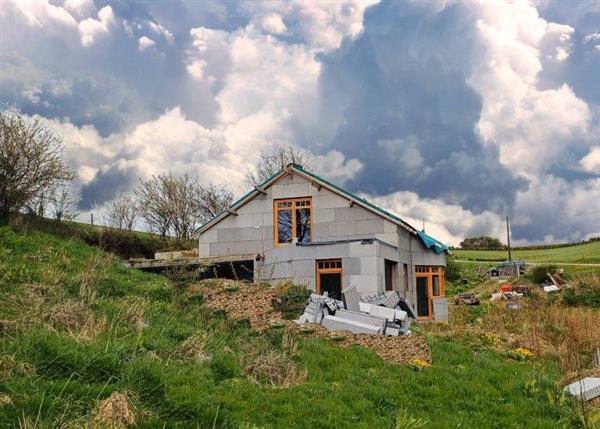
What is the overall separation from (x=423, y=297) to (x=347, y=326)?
12.4m

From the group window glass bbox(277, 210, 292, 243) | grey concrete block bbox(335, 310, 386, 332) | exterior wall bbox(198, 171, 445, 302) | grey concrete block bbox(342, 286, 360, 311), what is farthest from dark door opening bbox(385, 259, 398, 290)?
grey concrete block bbox(335, 310, 386, 332)

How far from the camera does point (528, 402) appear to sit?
9.60m

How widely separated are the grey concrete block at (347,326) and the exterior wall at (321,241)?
588 cm

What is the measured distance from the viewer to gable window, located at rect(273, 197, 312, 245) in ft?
82.8

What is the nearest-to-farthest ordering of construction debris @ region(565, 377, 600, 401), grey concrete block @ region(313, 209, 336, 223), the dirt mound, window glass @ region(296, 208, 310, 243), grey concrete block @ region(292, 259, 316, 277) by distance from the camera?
construction debris @ region(565, 377, 600, 401) < the dirt mound < grey concrete block @ region(292, 259, 316, 277) < grey concrete block @ region(313, 209, 336, 223) < window glass @ region(296, 208, 310, 243)

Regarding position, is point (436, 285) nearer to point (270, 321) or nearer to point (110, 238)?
point (270, 321)

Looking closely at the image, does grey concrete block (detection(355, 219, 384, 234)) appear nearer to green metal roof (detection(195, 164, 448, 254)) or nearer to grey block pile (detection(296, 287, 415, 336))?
green metal roof (detection(195, 164, 448, 254))

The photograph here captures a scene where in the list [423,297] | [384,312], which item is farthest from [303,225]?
[384,312]

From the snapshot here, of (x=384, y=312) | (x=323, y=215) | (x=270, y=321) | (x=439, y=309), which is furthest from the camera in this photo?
(x=439, y=309)

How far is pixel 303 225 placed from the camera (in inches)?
998

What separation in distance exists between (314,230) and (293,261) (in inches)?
97.7

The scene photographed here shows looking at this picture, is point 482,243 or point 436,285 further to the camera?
point 482,243

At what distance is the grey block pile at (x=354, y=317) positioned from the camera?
15.7 m

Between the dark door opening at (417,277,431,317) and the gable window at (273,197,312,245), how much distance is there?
6.01 m
